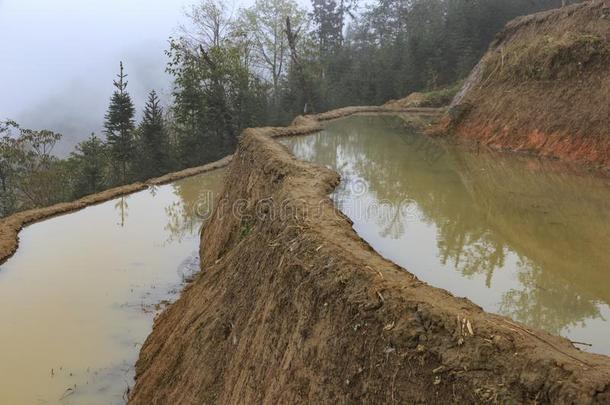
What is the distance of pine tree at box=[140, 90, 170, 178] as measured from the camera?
1064 inches

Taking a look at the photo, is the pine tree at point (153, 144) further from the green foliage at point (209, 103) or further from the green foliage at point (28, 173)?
the green foliage at point (28, 173)

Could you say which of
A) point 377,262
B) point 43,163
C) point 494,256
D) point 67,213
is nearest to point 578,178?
point 494,256

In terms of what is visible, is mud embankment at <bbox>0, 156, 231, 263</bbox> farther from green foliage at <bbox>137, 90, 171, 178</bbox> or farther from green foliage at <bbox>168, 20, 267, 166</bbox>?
green foliage at <bbox>168, 20, 267, 166</bbox>

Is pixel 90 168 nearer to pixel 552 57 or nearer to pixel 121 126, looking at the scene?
pixel 121 126

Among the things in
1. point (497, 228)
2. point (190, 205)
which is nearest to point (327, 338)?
point (497, 228)

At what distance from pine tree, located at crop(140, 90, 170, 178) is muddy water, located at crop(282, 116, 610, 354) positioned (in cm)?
1605

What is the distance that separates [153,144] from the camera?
2739 cm

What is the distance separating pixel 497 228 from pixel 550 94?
750 centimetres

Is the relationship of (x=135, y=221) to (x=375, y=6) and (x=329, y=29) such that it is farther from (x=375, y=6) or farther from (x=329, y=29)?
(x=375, y=6)

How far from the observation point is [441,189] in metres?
9.28

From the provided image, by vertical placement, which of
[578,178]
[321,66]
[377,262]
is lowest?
[578,178]

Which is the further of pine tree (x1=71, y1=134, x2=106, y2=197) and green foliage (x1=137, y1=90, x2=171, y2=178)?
green foliage (x1=137, y1=90, x2=171, y2=178)

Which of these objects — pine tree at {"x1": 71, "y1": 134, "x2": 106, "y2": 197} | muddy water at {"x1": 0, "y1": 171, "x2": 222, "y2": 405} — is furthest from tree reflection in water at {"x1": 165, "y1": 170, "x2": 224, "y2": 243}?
pine tree at {"x1": 71, "y1": 134, "x2": 106, "y2": 197}

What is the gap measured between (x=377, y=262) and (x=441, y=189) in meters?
5.16
